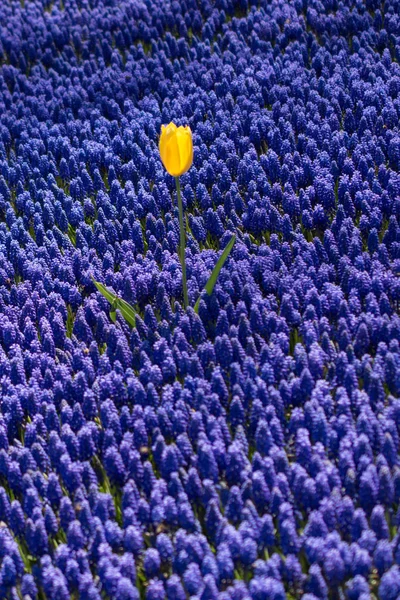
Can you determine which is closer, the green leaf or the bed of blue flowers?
the bed of blue flowers

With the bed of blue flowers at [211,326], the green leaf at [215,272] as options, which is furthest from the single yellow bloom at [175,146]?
the bed of blue flowers at [211,326]

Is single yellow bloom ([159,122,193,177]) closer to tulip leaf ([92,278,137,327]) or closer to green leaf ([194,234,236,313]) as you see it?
green leaf ([194,234,236,313])

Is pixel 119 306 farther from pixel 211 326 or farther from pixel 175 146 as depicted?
pixel 175 146

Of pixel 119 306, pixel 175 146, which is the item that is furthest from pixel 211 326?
pixel 175 146

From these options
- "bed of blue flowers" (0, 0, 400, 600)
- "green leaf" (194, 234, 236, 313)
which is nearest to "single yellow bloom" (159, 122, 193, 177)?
"green leaf" (194, 234, 236, 313)

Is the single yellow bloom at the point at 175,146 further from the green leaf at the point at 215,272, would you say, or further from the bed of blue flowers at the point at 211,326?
the bed of blue flowers at the point at 211,326

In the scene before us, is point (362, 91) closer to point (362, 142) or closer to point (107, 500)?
point (362, 142)
